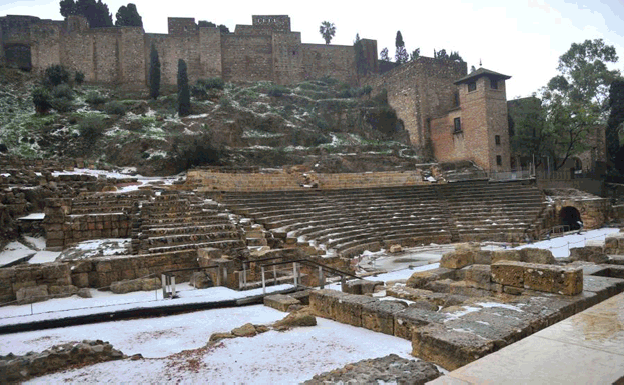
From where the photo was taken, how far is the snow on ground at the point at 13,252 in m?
10.2

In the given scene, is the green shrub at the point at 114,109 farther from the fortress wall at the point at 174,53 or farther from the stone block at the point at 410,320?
the stone block at the point at 410,320

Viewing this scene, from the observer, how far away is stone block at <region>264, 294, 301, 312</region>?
6.23m

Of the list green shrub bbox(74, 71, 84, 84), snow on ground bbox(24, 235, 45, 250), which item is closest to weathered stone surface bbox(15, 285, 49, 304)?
snow on ground bbox(24, 235, 45, 250)

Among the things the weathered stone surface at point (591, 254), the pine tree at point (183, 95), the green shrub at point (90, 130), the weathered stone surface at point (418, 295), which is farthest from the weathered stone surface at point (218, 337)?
the pine tree at point (183, 95)

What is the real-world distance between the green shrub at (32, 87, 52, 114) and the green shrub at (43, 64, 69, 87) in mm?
4766

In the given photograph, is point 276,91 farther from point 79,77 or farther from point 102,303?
point 102,303

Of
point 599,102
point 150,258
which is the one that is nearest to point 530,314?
point 150,258

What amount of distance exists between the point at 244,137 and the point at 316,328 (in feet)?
90.7

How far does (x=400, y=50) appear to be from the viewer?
5328 cm

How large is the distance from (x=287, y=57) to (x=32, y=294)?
42.5 metres

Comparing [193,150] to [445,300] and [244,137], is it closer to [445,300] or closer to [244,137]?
[244,137]

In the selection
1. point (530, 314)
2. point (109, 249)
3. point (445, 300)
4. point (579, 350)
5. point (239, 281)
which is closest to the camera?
point (579, 350)

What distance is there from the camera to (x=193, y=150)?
24.5 metres

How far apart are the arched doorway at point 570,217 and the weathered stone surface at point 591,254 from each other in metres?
13.0
